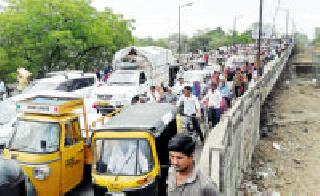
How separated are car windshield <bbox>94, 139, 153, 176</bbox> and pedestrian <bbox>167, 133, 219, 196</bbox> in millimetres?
3834

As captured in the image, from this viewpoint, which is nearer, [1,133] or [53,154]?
[53,154]

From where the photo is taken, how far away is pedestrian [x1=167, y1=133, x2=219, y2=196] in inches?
134

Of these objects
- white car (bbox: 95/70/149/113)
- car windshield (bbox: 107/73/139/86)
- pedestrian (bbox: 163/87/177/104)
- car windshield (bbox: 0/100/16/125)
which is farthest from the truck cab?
car windshield (bbox: 107/73/139/86)

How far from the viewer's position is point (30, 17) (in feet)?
89.8

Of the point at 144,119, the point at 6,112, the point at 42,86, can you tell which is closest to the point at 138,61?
the point at 42,86

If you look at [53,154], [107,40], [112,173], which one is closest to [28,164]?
[53,154]

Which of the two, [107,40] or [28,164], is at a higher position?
[107,40]

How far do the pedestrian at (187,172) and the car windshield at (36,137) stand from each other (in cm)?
500

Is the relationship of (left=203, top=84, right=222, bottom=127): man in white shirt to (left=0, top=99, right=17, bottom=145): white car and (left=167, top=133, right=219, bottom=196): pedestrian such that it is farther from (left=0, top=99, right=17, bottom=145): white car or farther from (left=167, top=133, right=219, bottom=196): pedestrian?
(left=167, top=133, right=219, bottom=196): pedestrian

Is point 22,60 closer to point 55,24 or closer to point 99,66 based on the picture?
point 55,24

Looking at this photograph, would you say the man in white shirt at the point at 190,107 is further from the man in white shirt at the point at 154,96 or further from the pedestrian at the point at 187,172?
the pedestrian at the point at 187,172

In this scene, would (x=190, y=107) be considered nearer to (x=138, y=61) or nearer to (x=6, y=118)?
(x=6, y=118)

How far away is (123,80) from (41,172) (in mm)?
13358

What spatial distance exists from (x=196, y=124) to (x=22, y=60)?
1740 cm
